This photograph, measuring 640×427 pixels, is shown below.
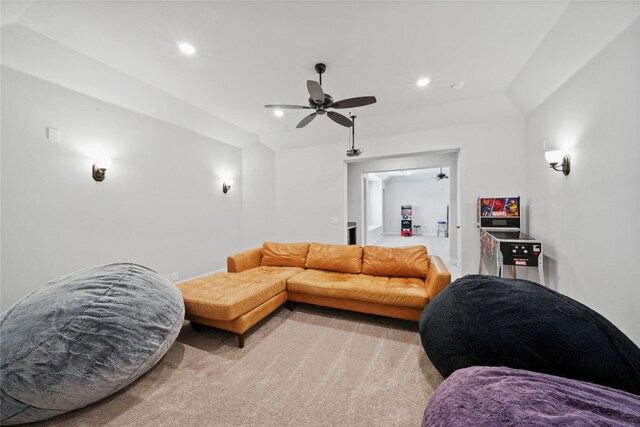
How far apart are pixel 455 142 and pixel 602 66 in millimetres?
2096

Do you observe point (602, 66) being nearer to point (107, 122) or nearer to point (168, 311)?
point (168, 311)

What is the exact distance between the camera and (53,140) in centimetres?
264

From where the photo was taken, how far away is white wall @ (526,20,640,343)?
1795 mm

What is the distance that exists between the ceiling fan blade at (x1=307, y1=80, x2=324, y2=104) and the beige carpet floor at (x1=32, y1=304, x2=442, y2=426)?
2547 millimetres

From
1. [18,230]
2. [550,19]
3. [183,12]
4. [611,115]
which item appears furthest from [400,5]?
[18,230]

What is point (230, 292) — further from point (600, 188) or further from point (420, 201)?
point (420, 201)

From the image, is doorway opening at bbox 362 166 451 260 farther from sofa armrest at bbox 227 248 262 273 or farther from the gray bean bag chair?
the gray bean bag chair

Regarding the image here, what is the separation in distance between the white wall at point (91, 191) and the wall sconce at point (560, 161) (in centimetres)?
536

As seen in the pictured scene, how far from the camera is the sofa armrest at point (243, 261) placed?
3273 mm

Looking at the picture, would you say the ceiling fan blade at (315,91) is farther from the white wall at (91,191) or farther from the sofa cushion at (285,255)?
the white wall at (91,191)

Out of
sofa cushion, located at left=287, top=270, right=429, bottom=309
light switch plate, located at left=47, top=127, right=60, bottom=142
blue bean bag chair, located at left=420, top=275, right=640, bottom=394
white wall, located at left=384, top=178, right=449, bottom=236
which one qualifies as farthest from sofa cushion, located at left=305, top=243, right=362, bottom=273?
white wall, located at left=384, top=178, right=449, bottom=236

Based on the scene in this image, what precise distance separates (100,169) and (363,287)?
12.0 ft

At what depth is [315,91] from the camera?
7.84 feet

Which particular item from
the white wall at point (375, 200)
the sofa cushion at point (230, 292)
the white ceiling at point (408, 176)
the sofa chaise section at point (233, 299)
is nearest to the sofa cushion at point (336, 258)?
the sofa cushion at point (230, 292)
